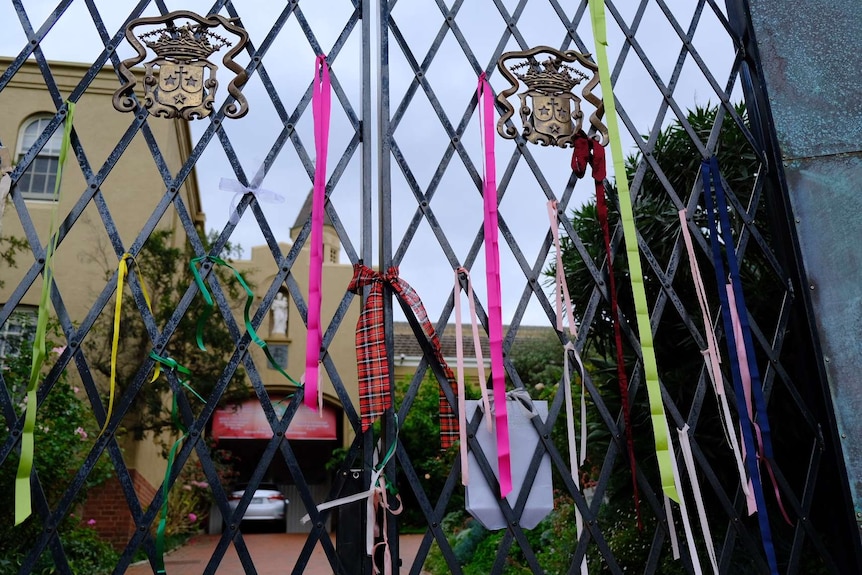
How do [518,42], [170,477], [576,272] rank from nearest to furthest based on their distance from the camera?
[170,477] → [518,42] → [576,272]

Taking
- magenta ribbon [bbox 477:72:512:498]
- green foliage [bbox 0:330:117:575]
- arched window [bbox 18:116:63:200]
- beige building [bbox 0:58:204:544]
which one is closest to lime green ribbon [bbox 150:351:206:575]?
magenta ribbon [bbox 477:72:512:498]

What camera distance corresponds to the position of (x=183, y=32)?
113 inches

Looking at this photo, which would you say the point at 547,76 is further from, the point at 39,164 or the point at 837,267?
the point at 39,164

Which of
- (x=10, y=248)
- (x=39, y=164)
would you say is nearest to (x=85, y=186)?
(x=39, y=164)

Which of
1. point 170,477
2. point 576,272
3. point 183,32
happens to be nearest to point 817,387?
point 576,272

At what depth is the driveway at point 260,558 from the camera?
905 centimetres

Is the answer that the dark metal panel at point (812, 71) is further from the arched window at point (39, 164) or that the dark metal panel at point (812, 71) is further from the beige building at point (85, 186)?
the arched window at point (39, 164)

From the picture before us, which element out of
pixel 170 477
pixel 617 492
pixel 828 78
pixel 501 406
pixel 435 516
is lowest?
pixel 617 492

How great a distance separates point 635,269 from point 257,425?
1468cm

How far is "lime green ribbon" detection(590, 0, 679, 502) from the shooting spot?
8.46 ft

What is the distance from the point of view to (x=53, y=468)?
635 cm

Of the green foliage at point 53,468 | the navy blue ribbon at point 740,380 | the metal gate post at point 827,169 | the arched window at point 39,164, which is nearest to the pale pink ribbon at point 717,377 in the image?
the navy blue ribbon at point 740,380

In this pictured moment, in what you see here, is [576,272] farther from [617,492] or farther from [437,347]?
[437,347]

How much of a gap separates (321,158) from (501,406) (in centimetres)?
114
